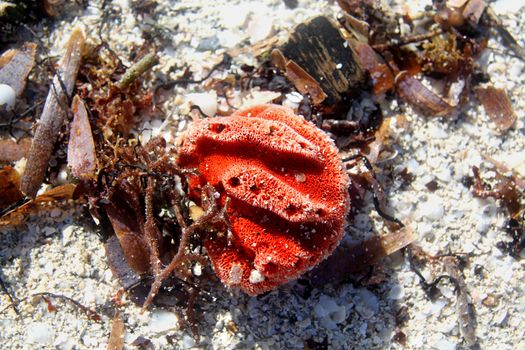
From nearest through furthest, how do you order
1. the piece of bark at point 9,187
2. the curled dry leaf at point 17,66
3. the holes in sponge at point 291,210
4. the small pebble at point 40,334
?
1. the holes in sponge at point 291,210
2. the small pebble at point 40,334
3. the piece of bark at point 9,187
4. the curled dry leaf at point 17,66

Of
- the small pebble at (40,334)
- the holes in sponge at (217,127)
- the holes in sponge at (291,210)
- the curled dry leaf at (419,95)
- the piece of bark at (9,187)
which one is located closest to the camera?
the holes in sponge at (291,210)

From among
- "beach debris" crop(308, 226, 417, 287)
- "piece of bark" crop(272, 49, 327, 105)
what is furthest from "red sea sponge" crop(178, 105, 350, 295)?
"piece of bark" crop(272, 49, 327, 105)

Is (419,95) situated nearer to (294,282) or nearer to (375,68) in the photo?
(375,68)

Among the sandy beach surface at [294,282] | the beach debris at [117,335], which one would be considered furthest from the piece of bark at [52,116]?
the beach debris at [117,335]

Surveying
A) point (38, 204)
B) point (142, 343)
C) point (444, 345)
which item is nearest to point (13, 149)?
point (38, 204)

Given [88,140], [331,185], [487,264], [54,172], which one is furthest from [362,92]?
[54,172]

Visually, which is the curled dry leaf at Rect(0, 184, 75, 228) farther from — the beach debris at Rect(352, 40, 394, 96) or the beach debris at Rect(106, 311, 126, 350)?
the beach debris at Rect(352, 40, 394, 96)

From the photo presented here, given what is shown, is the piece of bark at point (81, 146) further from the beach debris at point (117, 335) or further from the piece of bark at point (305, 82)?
the piece of bark at point (305, 82)
